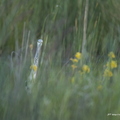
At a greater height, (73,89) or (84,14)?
(84,14)

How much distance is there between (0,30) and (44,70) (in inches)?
52.7

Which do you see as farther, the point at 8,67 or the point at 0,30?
the point at 0,30

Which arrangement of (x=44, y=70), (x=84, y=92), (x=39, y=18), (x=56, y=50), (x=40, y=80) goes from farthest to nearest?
1. (x=39, y=18)
2. (x=56, y=50)
3. (x=44, y=70)
4. (x=40, y=80)
5. (x=84, y=92)

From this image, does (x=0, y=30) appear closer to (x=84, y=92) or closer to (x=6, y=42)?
(x=6, y=42)

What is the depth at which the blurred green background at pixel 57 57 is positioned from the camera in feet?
9.79

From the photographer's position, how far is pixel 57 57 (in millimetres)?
4188

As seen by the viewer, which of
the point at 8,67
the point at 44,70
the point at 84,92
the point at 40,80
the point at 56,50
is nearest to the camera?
the point at 84,92

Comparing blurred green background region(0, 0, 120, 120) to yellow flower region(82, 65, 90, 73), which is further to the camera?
yellow flower region(82, 65, 90, 73)

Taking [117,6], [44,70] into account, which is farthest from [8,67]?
[117,6]

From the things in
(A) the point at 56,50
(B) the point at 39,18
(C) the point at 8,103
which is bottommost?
(C) the point at 8,103

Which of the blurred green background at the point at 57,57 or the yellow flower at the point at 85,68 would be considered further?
the yellow flower at the point at 85,68

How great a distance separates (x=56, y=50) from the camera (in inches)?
177

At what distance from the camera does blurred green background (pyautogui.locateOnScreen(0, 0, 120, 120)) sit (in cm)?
298

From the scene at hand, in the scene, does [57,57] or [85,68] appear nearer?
[85,68]
